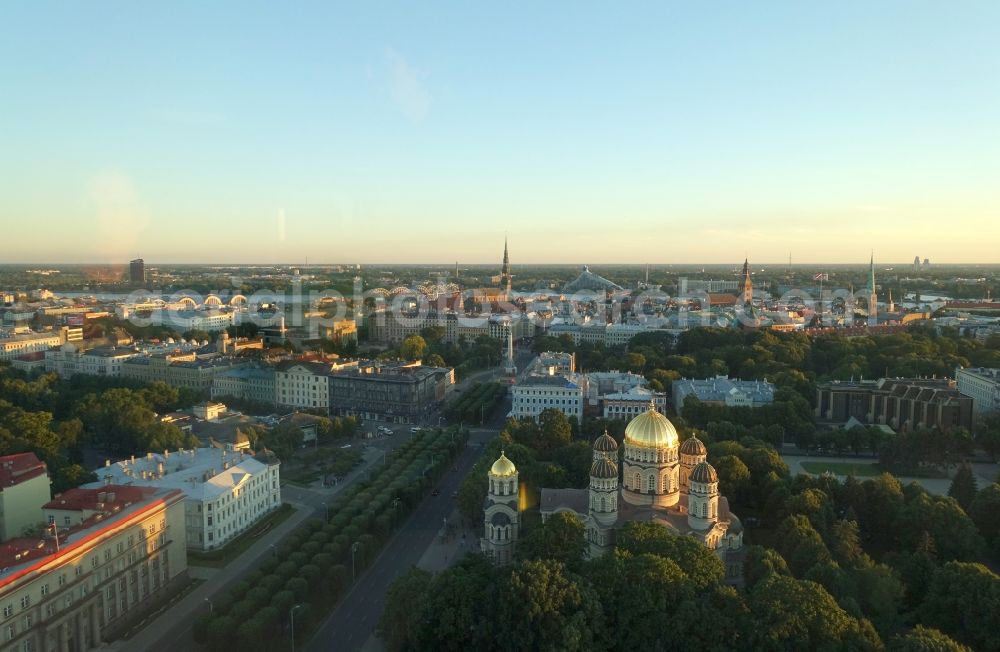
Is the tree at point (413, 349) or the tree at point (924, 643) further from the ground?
the tree at point (413, 349)

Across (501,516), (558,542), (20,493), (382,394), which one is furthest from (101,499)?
(382,394)

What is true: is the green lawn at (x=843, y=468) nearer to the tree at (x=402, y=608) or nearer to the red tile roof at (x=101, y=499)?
the tree at (x=402, y=608)

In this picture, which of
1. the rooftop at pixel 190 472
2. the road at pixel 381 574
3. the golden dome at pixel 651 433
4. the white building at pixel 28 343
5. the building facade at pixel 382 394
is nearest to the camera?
Result: the road at pixel 381 574

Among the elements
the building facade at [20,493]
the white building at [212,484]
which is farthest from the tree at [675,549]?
the building facade at [20,493]

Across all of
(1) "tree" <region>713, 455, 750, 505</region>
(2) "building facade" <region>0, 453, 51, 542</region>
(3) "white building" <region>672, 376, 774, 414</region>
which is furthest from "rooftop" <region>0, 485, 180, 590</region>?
(3) "white building" <region>672, 376, 774, 414</region>

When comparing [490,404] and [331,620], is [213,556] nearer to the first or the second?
[331,620]

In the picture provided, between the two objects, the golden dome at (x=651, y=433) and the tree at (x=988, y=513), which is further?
the tree at (x=988, y=513)

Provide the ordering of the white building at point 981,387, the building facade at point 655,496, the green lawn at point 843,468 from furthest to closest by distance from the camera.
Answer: the white building at point 981,387
the green lawn at point 843,468
the building facade at point 655,496
